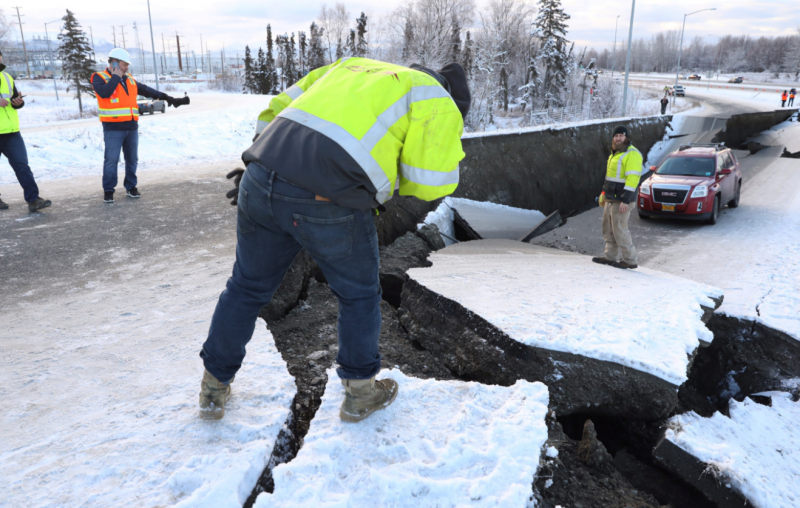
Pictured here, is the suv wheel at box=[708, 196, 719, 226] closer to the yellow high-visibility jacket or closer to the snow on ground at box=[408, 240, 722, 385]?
the snow on ground at box=[408, 240, 722, 385]

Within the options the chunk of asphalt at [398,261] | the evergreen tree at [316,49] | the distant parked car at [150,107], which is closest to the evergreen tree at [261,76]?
the evergreen tree at [316,49]

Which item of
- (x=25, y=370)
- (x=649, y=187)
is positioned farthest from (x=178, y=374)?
(x=649, y=187)

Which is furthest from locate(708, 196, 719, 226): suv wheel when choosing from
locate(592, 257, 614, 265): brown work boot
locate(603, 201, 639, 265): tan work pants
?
locate(592, 257, 614, 265): brown work boot

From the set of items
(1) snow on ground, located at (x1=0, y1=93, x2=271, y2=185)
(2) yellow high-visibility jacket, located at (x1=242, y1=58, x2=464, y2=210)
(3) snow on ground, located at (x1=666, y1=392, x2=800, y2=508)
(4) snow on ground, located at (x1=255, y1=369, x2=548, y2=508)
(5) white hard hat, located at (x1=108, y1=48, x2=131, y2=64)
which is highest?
(5) white hard hat, located at (x1=108, y1=48, x2=131, y2=64)

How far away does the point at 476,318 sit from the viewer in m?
3.62

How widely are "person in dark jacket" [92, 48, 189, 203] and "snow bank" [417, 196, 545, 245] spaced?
144 inches

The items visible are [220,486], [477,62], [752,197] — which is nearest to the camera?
[220,486]

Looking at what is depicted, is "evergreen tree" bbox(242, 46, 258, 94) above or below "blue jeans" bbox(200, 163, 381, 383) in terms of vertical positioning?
above

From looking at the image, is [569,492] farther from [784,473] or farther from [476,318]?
[784,473]

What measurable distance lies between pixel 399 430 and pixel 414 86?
5.03 ft

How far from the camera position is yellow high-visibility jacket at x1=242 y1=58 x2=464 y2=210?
1989mm

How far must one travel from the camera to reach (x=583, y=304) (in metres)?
3.99

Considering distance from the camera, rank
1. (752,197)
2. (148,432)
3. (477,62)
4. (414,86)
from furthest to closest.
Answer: (477,62) → (752,197) → (148,432) → (414,86)

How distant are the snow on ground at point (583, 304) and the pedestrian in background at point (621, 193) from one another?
1.02ft
